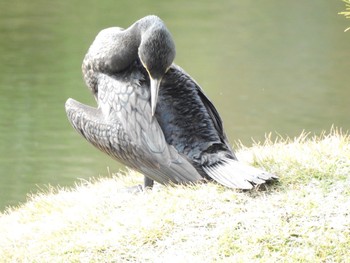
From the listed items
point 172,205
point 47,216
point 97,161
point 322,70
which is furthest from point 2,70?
point 172,205

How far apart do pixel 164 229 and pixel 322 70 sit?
1016 centimetres

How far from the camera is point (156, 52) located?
16.5ft

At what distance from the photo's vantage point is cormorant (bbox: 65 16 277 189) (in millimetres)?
5055

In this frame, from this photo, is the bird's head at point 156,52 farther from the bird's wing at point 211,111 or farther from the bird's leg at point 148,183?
the bird's leg at point 148,183

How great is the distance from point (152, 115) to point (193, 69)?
842 cm

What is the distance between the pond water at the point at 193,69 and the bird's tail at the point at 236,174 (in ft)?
14.5

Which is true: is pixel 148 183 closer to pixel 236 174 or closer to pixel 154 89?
pixel 154 89

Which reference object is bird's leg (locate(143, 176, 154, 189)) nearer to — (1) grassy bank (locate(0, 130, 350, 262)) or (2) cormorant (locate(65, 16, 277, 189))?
(2) cormorant (locate(65, 16, 277, 189))

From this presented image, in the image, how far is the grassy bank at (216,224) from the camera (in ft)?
14.1

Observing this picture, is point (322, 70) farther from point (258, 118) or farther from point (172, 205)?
point (172, 205)

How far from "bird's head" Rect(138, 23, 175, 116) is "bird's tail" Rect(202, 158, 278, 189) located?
1.78ft

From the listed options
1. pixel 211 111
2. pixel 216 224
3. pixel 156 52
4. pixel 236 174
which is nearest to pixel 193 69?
pixel 211 111

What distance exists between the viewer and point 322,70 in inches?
562

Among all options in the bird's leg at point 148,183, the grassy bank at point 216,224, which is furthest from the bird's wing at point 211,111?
the bird's leg at point 148,183
